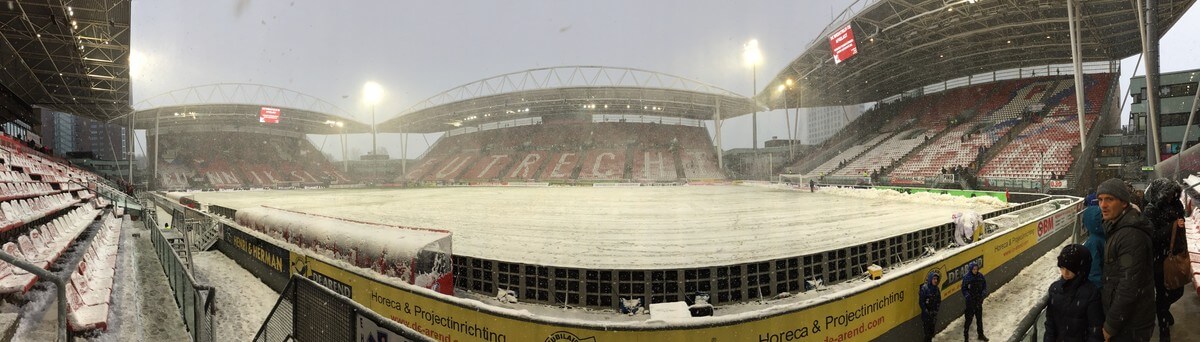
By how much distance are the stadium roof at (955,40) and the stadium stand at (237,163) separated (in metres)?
52.7

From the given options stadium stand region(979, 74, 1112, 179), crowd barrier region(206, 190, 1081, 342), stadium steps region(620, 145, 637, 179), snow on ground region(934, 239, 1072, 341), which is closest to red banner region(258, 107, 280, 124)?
stadium steps region(620, 145, 637, 179)

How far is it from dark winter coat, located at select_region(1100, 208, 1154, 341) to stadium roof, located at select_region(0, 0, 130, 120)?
21402mm

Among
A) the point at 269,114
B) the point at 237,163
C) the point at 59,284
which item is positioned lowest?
the point at 59,284

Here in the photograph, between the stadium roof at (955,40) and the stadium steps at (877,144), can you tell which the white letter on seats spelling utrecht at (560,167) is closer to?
the stadium roof at (955,40)

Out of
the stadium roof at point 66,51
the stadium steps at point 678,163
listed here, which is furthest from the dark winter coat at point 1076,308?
the stadium steps at point 678,163

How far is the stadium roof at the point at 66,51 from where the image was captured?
1312cm

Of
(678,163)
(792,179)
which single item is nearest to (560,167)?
(678,163)

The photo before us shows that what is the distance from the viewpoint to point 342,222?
786 centimetres

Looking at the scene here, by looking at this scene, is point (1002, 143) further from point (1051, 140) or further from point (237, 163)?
point (237, 163)

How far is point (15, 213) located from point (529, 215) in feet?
36.0

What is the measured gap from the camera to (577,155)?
5331cm

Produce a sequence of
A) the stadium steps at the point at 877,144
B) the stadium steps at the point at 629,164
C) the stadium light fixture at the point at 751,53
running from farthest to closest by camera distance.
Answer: the stadium steps at the point at 629,164
the stadium light fixture at the point at 751,53
the stadium steps at the point at 877,144

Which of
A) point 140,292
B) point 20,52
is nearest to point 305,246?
point 140,292

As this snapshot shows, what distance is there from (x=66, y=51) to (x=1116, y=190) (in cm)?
2872
